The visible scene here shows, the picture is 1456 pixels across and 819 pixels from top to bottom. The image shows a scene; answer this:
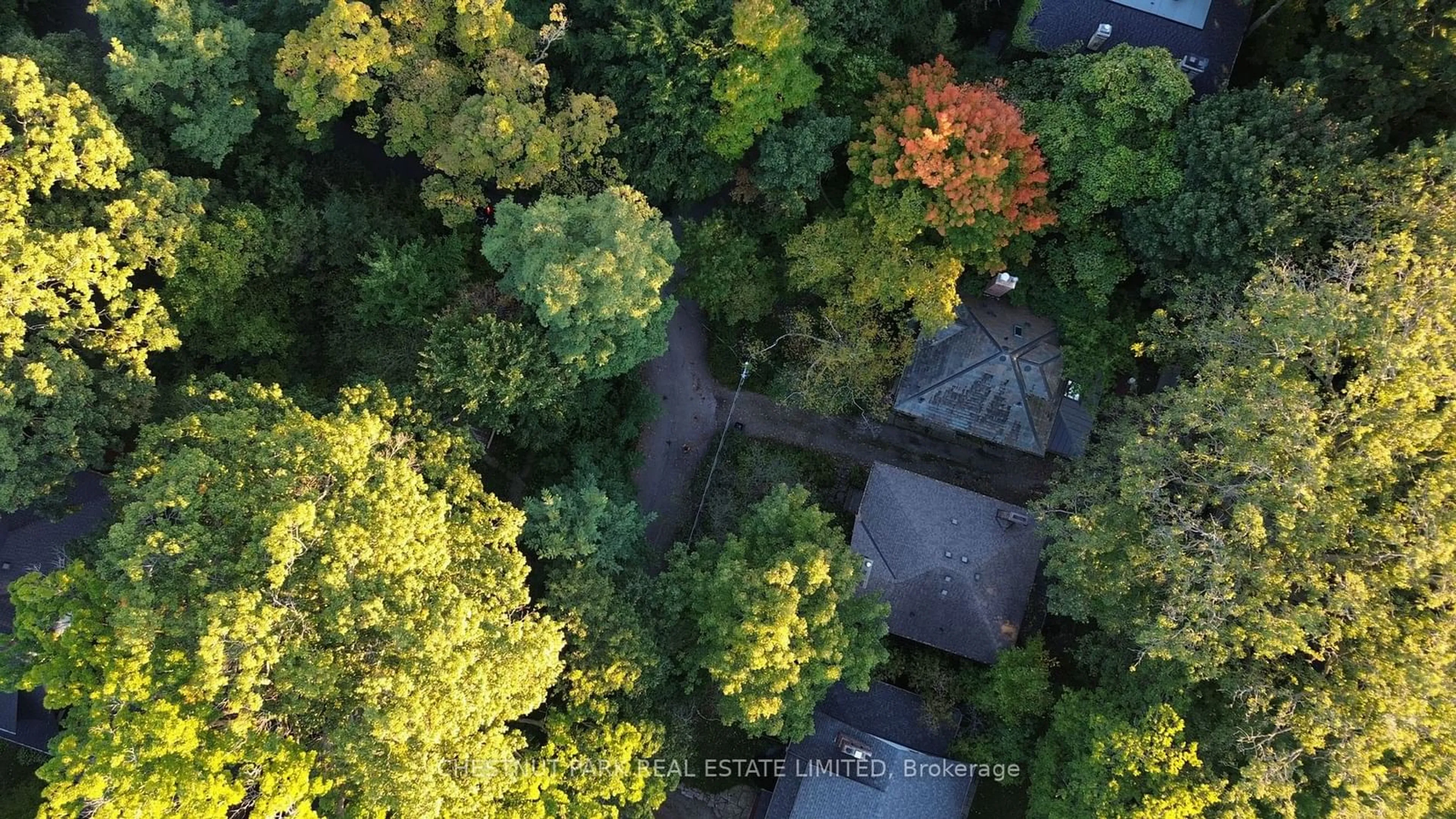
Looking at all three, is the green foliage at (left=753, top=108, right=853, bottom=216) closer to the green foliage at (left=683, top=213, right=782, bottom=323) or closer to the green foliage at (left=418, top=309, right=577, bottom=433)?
the green foliage at (left=683, top=213, right=782, bottom=323)

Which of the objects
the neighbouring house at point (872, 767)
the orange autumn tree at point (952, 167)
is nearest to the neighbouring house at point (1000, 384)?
the orange autumn tree at point (952, 167)

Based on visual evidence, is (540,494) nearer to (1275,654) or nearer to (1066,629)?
(1066,629)

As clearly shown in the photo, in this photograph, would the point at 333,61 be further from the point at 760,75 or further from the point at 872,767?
the point at 872,767

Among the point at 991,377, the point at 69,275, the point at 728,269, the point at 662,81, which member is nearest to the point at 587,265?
the point at 728,269

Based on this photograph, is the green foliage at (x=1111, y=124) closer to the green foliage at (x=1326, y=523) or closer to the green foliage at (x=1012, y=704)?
the green foliage at (x=1326, y=523)

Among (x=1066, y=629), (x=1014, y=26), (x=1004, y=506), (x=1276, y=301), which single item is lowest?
(x=1066, y=629)

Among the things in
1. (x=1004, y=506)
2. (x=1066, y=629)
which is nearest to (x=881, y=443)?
(x=1004, y=506)
